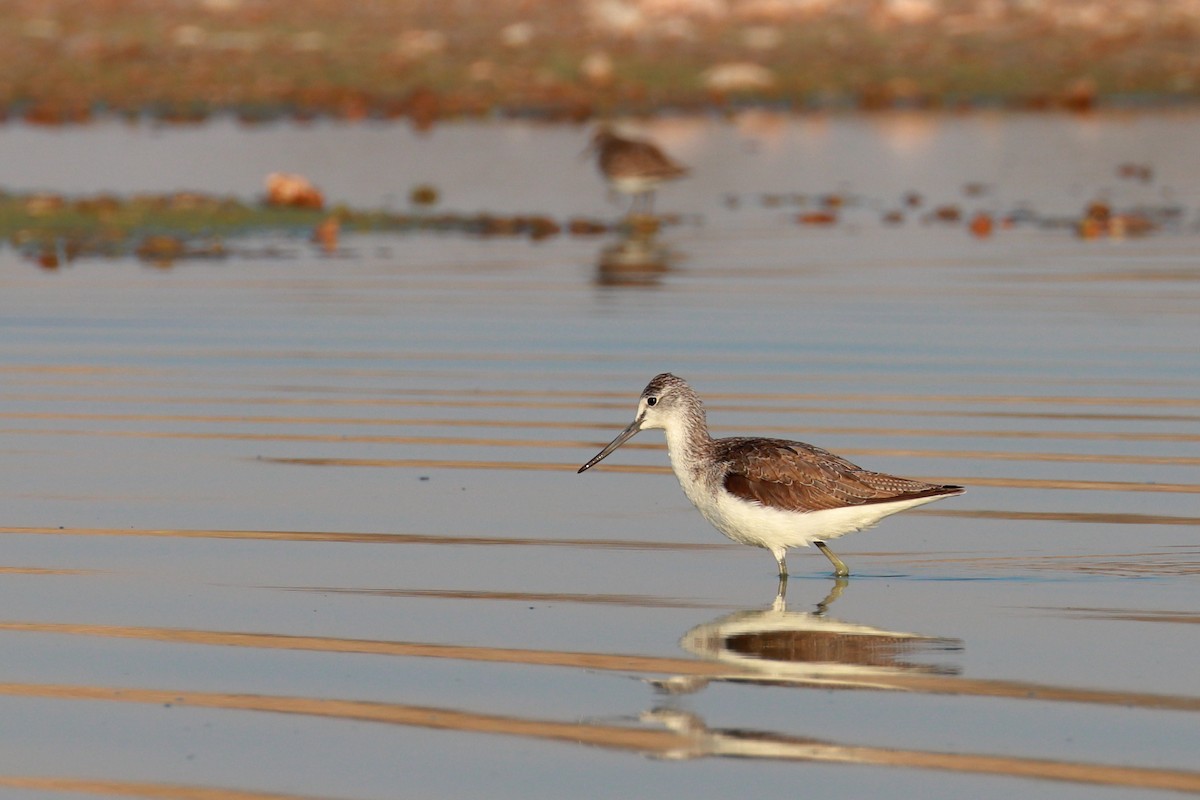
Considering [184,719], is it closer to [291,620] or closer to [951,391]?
[291,620]

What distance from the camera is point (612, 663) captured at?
27.6 feet

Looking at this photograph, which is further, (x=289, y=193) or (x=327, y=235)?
(x=289, y=193)

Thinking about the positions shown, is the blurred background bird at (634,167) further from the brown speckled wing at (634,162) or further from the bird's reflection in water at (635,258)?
the bird's reflection in water at (635,258)

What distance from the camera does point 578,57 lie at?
50.6m

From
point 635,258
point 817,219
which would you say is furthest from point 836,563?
point 817,219

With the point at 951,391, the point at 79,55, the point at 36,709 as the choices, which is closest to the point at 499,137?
the point at 79,55

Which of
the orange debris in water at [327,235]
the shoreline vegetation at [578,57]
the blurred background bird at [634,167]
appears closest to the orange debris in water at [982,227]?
the blurred background bird at [634,167]

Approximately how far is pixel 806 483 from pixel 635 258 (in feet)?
43.4

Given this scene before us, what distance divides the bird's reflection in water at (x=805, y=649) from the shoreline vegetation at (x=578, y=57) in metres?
33.5

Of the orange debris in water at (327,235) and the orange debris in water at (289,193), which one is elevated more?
the orange debris in water at (289,193)

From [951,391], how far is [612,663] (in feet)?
22.9

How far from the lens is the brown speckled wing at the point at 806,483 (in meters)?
9.87

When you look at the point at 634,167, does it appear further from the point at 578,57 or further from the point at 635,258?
the point at 578,57

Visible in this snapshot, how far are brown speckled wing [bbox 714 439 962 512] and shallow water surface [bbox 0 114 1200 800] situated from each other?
0.42m
